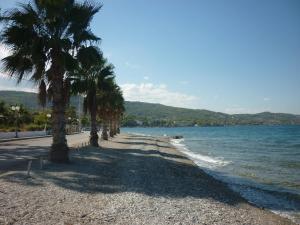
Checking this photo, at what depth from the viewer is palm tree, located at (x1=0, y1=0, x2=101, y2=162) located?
20.3 metres

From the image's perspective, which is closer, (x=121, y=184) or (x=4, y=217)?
(x=4, y=217)

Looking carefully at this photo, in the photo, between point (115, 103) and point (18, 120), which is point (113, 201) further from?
point (18, 120)

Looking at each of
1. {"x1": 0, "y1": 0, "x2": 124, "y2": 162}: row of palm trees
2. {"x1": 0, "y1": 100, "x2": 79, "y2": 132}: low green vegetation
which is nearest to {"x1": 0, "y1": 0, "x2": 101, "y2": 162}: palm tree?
{"x1": 0, "y1": 0, "x2": 124, "y2": 162}: row of palm trees

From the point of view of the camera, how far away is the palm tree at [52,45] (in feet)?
66.7

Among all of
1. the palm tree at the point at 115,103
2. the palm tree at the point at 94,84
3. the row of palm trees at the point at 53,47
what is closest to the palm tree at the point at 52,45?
the row of palm trees at the point at 53,47

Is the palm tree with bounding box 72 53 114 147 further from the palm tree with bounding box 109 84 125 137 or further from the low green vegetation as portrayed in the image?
the low green vegetation

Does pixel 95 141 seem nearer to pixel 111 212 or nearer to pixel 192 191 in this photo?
pixel 192 191

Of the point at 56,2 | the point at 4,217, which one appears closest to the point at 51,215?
the point at 4,217

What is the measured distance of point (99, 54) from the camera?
22891mm

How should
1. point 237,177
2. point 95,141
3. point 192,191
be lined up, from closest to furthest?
point 192,191, point 237,177, point 95,141

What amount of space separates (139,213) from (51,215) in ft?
8.06

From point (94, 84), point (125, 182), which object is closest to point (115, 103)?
point (94, 84)

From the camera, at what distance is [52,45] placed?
20391 mm

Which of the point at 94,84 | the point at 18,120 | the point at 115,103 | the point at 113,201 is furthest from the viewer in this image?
the point at 18,120
